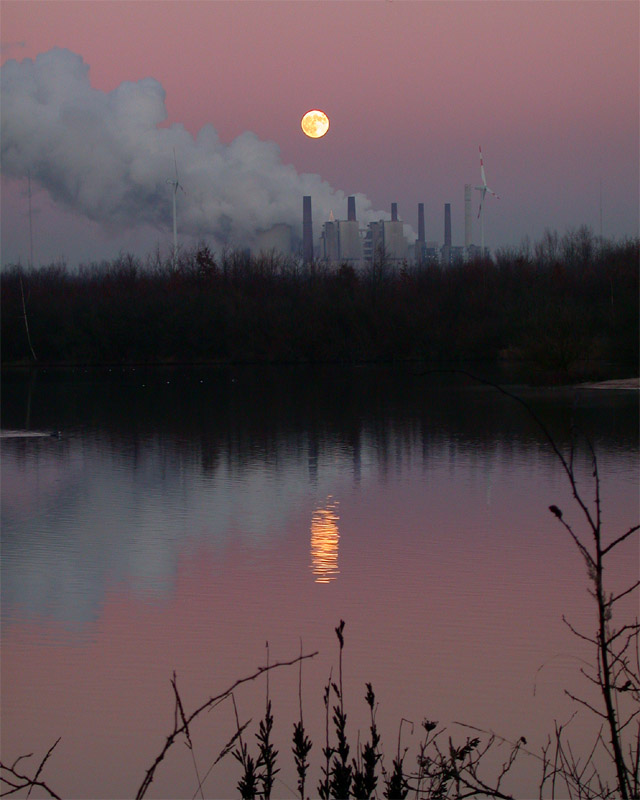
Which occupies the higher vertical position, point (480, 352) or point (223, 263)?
point (223, 263)

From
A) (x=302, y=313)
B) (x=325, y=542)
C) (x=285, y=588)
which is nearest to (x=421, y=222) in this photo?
(x=302, y=313)

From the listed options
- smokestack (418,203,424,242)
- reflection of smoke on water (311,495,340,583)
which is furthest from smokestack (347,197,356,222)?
reflection of smoke on water (311,495,340,583)

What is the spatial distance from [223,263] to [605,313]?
24.6m

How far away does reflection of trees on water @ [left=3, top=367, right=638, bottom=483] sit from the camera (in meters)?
14.6

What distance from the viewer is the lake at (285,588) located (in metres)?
4.79

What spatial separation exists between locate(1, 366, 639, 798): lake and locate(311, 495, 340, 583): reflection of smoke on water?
28mm

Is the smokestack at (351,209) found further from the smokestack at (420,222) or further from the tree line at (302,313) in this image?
the tree line at (302,313)

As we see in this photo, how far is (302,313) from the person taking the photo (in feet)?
148

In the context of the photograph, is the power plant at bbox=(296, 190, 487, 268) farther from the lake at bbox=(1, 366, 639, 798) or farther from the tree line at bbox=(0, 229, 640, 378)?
the lake at bbox=(1, 366, 639, 798)

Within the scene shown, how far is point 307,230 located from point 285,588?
2634 inches

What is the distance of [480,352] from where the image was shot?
4312 cm

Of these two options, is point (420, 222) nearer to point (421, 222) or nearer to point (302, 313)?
point (421, 222)

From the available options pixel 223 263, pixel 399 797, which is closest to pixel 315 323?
pixel 223 263

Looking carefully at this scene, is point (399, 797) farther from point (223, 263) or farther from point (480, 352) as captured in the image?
point (223, 263)
